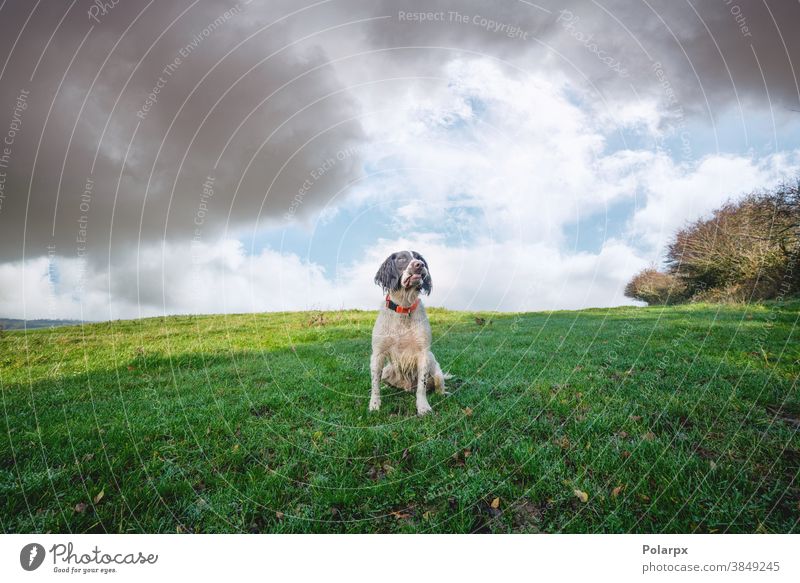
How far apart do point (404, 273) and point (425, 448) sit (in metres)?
2.82

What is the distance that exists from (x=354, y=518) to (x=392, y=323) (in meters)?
3.25

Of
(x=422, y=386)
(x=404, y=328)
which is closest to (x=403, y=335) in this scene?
(x=404, y=328)

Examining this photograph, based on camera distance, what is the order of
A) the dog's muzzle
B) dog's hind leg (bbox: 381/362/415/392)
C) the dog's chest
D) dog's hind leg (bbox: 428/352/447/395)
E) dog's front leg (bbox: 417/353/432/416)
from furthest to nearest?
1. dog's hind leg (bbox: 381/362/415/392)
2. dog's hind leg (bbox: 428/352/447/395)
3. the dog's chest
4. the dog's muzzle
5. dog's front leg (bbox: 417/353/432/416)

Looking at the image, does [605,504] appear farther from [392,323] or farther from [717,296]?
[717,296]

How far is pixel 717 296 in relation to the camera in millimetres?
20891

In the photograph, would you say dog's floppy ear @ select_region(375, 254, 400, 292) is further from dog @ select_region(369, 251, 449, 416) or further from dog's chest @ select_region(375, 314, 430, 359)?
dog's chest @ select_region(375, 314, 430, 359)

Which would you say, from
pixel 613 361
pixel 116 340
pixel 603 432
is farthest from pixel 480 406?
pixel 116 340

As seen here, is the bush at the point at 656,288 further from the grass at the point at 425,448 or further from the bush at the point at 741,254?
the grass at the point at 425,448

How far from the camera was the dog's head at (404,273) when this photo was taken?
225 inches

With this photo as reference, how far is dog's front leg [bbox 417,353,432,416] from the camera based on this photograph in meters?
5.43
